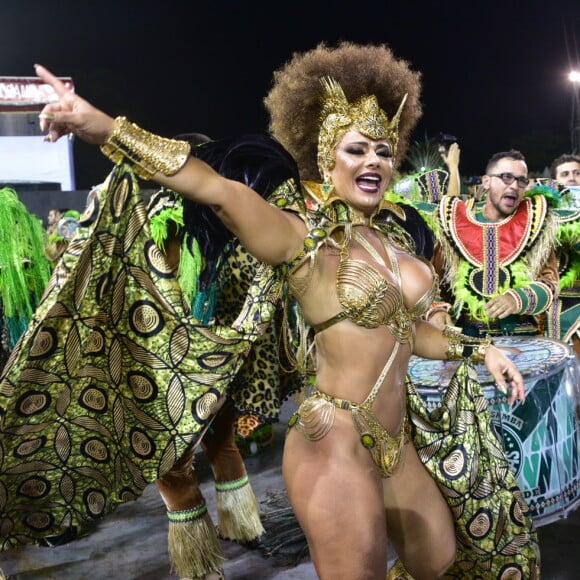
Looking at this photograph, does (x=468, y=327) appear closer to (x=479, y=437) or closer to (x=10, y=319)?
(x=479, y=437)

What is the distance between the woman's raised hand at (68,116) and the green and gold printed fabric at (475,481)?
1.30 m

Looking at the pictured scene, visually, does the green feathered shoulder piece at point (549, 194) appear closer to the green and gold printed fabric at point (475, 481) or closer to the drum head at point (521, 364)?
the drum head at point (521, 364)

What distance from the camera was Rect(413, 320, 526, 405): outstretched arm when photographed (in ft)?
7.04

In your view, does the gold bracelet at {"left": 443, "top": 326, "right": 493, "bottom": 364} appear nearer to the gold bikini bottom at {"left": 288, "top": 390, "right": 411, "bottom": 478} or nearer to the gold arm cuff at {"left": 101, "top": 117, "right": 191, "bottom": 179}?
the gold bikini bottom at {"left": 288, "top": 390, "right": 411, "bottom": 478}

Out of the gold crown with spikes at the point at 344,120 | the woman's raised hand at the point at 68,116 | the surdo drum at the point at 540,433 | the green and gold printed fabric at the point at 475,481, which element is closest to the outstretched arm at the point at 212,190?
the woman's raised hand at the point at 68,116

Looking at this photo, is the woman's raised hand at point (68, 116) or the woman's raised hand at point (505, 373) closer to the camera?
the woman's raised hand at point (68, 116)

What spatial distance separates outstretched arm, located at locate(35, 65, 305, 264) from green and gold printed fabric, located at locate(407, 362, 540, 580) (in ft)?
2.40

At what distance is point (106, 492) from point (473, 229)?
279 centimetres

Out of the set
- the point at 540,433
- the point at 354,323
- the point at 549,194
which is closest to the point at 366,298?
the point at 354,323

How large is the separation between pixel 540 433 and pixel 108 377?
156 centimetres

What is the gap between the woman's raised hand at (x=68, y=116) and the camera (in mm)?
1527

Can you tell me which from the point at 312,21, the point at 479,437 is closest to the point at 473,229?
the point at 479,437

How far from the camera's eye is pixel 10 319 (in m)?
5.17

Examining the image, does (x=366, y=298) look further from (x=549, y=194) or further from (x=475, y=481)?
(x=549, y=194)
